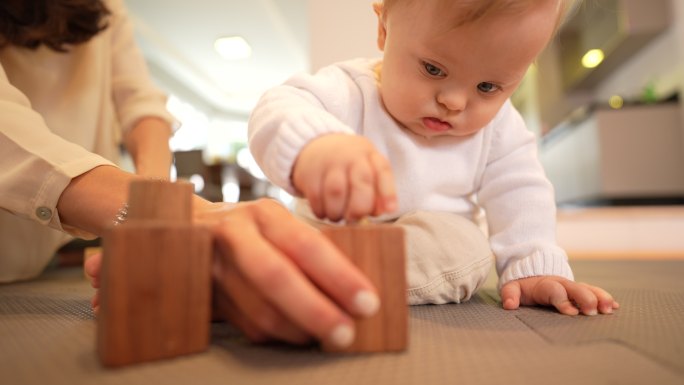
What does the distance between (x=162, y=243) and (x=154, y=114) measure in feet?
3.02

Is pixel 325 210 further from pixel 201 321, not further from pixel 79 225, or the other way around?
pixel 79 225

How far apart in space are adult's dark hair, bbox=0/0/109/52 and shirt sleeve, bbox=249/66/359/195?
1.95 ft

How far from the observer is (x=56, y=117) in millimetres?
997

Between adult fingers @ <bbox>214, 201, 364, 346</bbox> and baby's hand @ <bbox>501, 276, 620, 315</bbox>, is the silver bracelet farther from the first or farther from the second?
baby's hand @ <bbox>501, 276, 620, 315</bbox>

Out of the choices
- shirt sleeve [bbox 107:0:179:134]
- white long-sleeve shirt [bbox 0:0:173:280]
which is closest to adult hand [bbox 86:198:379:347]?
white long-sleeve shirt [bbox 0:0:173:280]

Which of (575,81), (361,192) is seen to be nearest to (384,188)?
(361,192)

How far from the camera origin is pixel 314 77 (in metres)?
0.66

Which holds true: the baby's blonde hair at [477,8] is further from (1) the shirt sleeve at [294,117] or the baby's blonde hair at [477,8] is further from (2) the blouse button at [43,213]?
(2) the blouse button at [43,213]

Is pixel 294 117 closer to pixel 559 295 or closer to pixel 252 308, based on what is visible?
pixel 252 308

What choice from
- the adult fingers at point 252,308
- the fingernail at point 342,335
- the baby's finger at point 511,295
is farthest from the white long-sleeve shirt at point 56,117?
the baby's finger at point 511,295

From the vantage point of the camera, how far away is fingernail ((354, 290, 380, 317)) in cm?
32

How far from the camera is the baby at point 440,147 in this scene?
1.33 ft

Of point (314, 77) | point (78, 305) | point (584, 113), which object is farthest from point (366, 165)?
point (584, 113)

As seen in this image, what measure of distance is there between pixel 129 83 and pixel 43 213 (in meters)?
0.76
